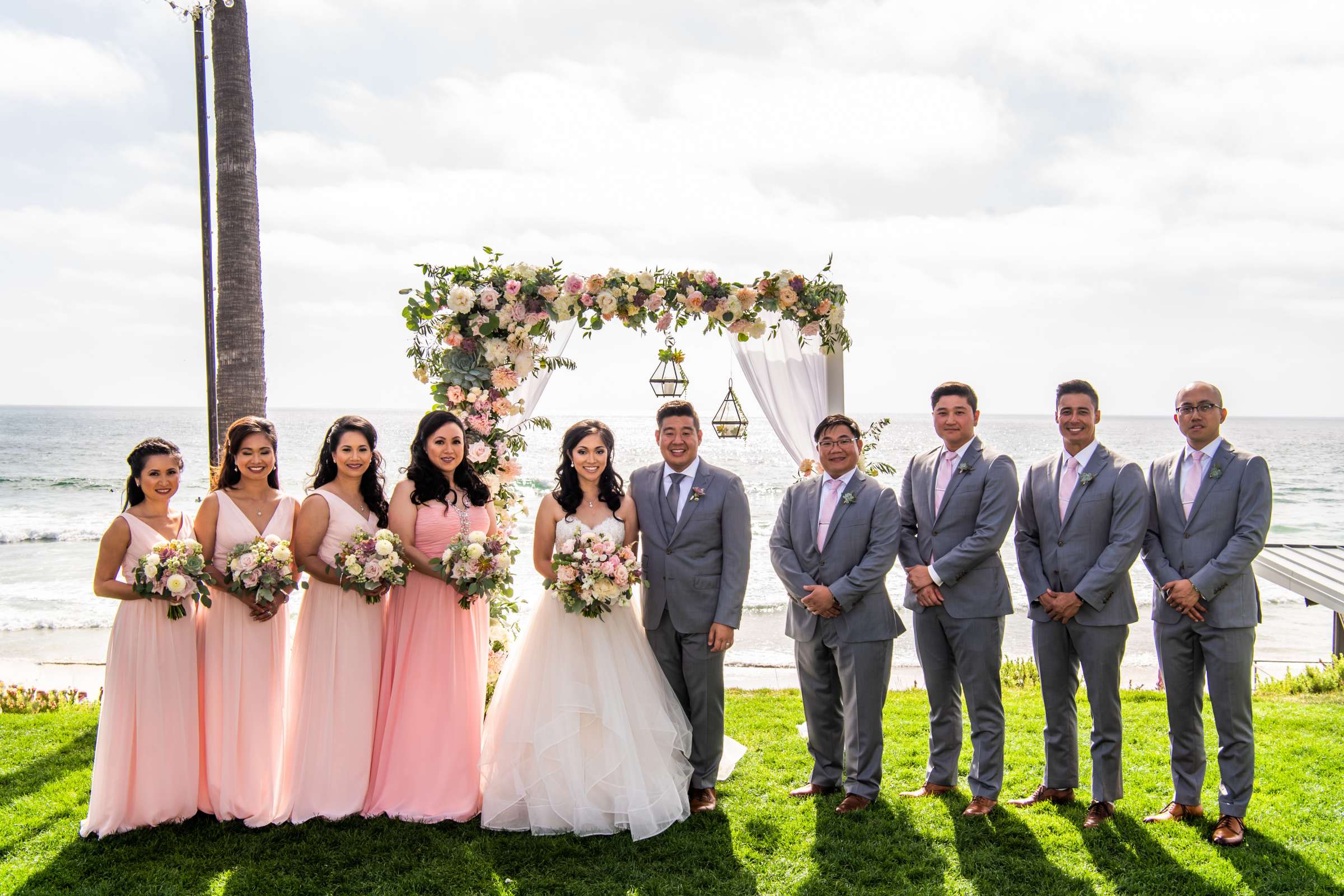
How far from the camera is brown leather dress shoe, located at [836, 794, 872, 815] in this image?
511cm

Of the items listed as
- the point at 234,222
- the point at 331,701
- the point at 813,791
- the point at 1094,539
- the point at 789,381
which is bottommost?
the point at 813,791

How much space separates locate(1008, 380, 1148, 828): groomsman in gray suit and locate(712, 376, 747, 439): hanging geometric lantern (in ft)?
9.84

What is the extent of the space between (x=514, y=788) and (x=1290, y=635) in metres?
13.5

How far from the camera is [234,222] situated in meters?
7.42

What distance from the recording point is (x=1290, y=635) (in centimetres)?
1354

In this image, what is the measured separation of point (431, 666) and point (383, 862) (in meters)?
1.03

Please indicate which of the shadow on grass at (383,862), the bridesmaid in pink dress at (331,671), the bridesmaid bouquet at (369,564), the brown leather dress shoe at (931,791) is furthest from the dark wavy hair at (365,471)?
the brown leather dress shoe at (931,791)

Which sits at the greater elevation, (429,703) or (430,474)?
(430,474)

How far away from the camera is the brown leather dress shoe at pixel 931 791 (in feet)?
17.6

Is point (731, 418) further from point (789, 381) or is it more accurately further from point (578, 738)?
point (578, 738)

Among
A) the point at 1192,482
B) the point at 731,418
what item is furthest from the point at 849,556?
the point at 731,418

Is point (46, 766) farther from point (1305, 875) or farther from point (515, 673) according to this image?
point (1305, 875)

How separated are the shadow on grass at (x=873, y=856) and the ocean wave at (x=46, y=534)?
958 inches

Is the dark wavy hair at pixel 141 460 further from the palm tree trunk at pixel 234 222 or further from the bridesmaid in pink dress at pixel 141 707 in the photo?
the palm tree trunk at pixel 234 222
